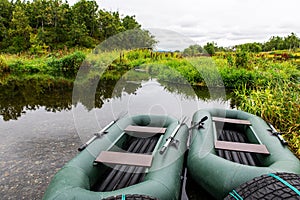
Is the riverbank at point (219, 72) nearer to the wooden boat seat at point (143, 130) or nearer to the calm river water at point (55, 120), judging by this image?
the calm river water at point (55, 120)

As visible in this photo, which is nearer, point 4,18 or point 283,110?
point 283,110

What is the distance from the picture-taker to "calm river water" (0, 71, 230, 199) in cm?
259

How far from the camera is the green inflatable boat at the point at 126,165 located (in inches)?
57.6

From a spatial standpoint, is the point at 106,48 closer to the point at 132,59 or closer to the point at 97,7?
the point at 132,59

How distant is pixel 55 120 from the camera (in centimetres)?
438

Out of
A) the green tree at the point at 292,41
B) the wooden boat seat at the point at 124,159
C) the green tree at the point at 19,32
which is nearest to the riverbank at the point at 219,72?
the wooden boat seat at the point at 124,159

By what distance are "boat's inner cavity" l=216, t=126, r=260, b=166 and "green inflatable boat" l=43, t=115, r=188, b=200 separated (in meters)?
0.50

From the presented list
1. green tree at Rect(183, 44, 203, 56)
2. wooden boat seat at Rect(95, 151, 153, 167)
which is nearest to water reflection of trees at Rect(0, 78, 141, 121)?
green tree at Rect(183, 44, 203, 56)

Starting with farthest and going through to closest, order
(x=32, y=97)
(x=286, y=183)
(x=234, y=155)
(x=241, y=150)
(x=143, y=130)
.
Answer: (x=32, y=97) → (x=143, y=130) → (x=234, y=155) → (x=241, y=150) → (x=286, y=183)

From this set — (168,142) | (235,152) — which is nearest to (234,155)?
(235,152)

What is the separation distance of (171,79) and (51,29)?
19272 millimetres

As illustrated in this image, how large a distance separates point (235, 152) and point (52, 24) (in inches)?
895

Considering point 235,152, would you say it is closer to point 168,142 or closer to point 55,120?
point 168,142

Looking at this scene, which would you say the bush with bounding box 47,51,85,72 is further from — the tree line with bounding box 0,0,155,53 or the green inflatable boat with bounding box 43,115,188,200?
the green inflatable boat with bounding box 43,115,188,200
